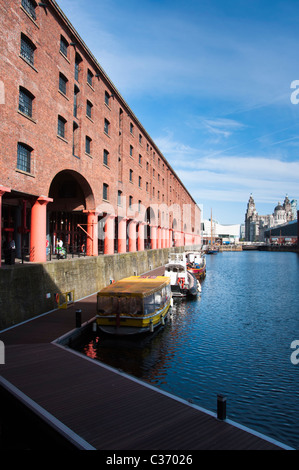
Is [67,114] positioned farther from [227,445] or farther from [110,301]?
[227,445]

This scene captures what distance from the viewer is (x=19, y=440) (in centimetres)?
960

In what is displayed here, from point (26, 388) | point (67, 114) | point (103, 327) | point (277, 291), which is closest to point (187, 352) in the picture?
point (103, 327)

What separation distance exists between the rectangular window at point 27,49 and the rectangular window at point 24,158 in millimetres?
5818

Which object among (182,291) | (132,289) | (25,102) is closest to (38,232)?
(132,289)

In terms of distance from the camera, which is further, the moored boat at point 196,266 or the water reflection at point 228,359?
the moored boat at point 196,266

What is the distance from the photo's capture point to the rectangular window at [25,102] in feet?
70.4

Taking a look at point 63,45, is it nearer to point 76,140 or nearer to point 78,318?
point 76,140

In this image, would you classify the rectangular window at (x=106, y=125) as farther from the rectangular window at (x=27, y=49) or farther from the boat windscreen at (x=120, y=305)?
the boat windscreen at (x=120, y=305)

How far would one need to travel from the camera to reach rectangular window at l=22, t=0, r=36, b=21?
2191 centimetres

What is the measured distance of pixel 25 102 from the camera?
71.9ft

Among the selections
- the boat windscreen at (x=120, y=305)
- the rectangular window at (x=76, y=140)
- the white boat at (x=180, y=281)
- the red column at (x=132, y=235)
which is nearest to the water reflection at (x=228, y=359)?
the boat windscreen at (x=120, y=305)

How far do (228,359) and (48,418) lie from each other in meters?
11.2

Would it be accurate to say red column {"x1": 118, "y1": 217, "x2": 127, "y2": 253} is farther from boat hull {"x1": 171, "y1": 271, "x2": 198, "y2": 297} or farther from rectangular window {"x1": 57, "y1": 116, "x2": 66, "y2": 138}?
rectangular window {"x1": 57, "y1": 116, "x2": 66, "y2": 138}
